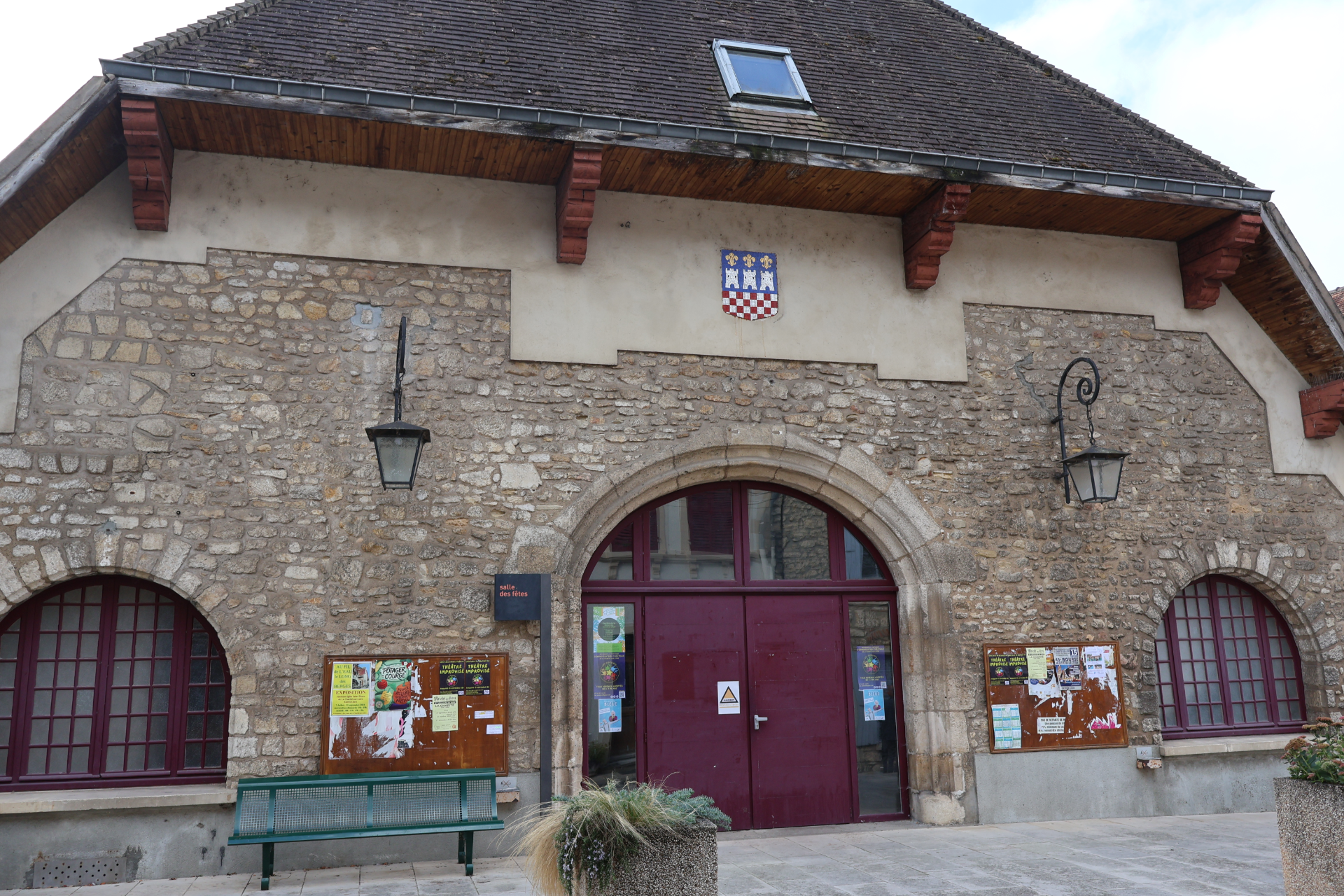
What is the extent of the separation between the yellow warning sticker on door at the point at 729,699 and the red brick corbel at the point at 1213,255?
487cm

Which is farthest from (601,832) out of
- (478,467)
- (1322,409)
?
(1322,409)

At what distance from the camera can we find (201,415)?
6.08 m

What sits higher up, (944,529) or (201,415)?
(201,415)

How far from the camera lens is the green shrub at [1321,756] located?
4336 mm

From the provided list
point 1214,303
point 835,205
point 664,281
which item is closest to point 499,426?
point 664,281

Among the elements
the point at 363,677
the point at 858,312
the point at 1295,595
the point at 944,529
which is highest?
the point at 858,312

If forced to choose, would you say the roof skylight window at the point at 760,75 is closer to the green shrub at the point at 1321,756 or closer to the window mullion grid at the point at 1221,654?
the window mullion grid at the point at 1221,654

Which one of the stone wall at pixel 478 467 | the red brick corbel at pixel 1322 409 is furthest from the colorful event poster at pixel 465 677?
the red brick corbel at pixel 1322 409

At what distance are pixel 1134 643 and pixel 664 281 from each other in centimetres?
443

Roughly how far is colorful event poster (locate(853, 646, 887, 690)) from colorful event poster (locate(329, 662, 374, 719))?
3.43 metres

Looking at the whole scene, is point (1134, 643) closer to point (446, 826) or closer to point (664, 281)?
point (664, 281)

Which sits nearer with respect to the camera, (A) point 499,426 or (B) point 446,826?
(B) point 446,826

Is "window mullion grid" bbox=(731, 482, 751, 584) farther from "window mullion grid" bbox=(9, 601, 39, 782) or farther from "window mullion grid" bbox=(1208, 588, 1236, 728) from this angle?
"window mullion grid" bbox=(9, 601, 39, 782)

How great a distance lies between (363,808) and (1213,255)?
7363 millimetres
